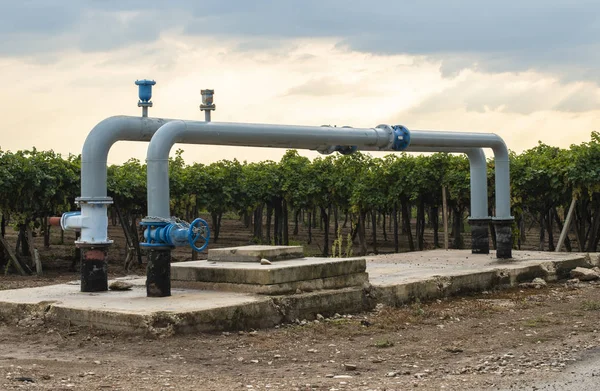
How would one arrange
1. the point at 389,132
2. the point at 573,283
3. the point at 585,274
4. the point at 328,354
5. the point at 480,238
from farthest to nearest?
the point at 480,238
the point at 585,274
the point at 573,283
the point at 389,132
the point at 328,354

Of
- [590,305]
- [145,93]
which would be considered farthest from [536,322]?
[145,93]

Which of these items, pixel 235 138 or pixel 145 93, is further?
pixel 235 138

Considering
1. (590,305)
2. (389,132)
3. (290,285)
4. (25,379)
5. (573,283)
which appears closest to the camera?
(25,379)

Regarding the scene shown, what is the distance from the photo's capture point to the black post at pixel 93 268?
9911 millimetres

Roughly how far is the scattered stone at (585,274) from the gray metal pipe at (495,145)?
4.73 ft

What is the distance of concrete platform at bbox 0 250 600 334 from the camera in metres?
8.16

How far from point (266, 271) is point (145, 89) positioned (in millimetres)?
2796

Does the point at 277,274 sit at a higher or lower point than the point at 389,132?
lower

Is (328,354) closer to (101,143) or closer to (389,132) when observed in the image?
(101,143)

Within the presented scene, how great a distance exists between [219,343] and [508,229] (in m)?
7.81

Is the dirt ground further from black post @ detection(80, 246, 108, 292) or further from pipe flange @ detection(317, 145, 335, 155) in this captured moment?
pipe flange @ detection(317, 145, 335, 155)

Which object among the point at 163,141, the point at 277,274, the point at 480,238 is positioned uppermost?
the point at 163,141

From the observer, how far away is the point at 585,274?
Answer: 539 inches

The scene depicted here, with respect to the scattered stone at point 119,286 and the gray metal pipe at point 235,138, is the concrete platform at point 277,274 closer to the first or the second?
the scattered stone at point 119,286
